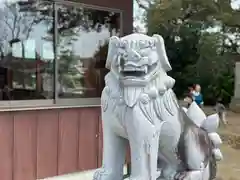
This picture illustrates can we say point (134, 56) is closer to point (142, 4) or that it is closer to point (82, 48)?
point (82, 48)

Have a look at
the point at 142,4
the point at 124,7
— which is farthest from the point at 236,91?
the point at 124,7

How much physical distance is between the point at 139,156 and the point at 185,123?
0.34 meters

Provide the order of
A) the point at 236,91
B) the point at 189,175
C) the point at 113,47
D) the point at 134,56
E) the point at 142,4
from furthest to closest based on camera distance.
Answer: the point at 236,91, the point at 142,4, the point at 189,175, the point at 113,47, the point at 134,56

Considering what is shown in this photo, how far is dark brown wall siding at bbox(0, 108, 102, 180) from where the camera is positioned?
3.68 m

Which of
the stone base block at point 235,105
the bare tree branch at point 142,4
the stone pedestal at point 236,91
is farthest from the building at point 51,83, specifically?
the stone pedestal at point 236,91

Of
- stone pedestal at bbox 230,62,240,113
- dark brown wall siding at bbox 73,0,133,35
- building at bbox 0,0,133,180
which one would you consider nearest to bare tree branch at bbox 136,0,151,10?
stone pedestal at bbox 230,62,240,113

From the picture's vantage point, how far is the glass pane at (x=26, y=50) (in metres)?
3.91

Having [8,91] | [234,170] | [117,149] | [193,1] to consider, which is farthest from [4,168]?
[193,1]

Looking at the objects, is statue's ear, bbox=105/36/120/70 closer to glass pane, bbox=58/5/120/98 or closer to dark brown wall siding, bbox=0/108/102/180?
dark brown wall siding, bbox=0/108/102/180

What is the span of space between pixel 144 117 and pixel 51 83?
246 centimetres

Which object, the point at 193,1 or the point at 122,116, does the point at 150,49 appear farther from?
the point at 193,1

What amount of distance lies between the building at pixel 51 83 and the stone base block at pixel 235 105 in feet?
30.6

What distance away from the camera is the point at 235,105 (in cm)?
1341

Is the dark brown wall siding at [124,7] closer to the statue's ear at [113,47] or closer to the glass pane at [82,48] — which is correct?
the glass pane at [82,48]
